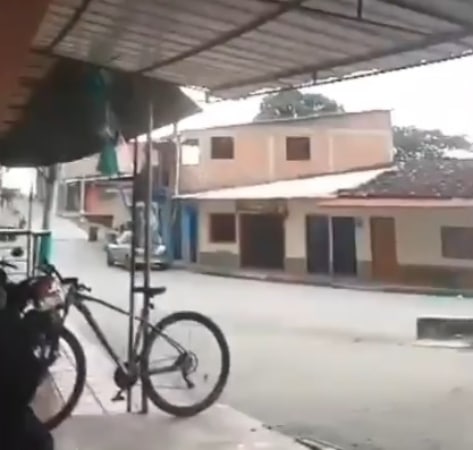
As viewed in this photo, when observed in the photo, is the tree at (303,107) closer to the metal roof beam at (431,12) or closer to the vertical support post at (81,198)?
the vertical support post at (81,198)

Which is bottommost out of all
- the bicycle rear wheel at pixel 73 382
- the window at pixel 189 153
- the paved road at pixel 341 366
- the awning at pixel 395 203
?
the paved road at pixel 341 366

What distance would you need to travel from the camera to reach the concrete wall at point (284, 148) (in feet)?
58.2

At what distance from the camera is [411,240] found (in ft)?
47.8

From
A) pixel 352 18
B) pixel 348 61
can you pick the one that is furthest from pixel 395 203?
pixel 352 18

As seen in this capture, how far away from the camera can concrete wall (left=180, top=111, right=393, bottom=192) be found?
58.2 ft

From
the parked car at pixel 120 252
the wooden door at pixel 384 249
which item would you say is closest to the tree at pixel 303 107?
the parked car at pixel 120 252

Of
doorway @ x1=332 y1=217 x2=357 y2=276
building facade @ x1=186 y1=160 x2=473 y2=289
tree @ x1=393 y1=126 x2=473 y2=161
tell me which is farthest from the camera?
tree @ x1=393 y1=126 x2=473 y2=161

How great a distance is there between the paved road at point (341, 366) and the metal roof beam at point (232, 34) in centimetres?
133

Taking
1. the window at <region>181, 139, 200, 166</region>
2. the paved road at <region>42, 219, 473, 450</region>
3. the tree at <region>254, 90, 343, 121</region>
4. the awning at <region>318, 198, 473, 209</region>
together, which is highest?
the tree at <region>254, 90, 343, 121</region>

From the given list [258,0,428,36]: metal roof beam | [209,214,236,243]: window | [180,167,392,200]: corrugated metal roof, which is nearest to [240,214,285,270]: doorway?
[209,214,236,243]: window

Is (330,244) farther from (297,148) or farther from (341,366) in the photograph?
(341,366)

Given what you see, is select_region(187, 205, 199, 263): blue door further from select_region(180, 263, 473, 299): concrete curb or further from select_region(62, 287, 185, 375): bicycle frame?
select_region(62, 287, 185, 375): bicycle frame

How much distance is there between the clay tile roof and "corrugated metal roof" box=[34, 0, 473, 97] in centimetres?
1008

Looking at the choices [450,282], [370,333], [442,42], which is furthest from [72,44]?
[450,282]
